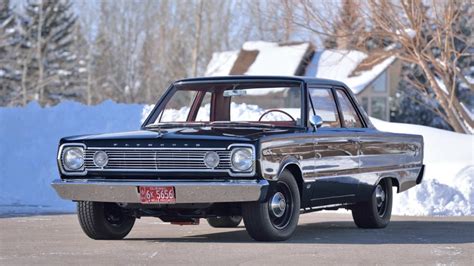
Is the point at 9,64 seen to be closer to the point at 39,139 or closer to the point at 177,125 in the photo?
the point at 39,139

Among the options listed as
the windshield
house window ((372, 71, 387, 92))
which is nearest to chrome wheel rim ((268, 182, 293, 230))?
the windshield

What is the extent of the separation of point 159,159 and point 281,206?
1238mm

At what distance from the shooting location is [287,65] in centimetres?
5628

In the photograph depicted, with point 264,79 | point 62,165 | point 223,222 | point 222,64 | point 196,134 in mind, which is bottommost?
point 223,222

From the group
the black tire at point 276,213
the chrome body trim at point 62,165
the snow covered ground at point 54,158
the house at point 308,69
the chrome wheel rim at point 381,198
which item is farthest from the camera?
the house at point 308,69

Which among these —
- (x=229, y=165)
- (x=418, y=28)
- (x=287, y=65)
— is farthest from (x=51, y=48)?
(x=229, y=165)

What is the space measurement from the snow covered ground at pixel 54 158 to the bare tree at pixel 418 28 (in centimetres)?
213

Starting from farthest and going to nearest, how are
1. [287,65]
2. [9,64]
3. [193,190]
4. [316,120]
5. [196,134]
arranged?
[9,64] → [287,65] → [316,120] → [196,134] → [193,190]

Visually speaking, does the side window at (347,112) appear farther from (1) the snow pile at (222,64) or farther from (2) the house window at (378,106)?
(1) the snow pile at (222,64)

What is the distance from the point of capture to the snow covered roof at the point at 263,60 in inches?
2206

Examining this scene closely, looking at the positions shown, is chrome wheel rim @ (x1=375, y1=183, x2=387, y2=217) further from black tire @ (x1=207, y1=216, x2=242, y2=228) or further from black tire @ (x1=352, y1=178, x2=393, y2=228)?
black tire @ (x1=207, y1=216, x2=242, y2=228)

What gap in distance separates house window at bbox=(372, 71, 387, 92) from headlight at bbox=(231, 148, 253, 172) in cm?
4803

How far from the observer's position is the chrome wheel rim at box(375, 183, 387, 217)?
13.1 metres

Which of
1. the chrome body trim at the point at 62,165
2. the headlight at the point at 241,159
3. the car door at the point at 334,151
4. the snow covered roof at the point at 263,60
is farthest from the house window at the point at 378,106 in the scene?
the headlight at the point at 241,159
